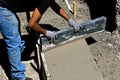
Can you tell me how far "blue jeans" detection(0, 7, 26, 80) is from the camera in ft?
14.6

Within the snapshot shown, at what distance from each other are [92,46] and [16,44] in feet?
4.35

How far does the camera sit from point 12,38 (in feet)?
14.8

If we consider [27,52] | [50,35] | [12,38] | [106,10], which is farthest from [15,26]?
[106,10]

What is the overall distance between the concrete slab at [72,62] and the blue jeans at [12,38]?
0.41m

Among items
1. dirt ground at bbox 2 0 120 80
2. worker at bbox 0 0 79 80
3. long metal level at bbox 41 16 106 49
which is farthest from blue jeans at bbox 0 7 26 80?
dirt ground at bbox 2 0 120 80

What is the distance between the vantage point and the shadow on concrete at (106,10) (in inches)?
219

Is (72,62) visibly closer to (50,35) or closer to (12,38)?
(50,35)

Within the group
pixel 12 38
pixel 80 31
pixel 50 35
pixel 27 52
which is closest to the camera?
pixel 12 38

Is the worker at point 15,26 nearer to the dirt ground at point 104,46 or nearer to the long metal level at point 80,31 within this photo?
the long metal level at point 80,31

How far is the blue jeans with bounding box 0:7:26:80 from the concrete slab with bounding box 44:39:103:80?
0.41 metres

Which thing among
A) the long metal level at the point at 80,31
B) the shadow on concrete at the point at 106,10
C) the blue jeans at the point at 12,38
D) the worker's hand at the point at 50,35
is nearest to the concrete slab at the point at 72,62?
the long metal level at the point at 80,31

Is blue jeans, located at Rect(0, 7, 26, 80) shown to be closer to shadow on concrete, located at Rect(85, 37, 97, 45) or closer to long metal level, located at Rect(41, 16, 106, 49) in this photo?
long metal level, located at Rect(41, 16, 106, 49)

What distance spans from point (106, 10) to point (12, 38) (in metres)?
1.99

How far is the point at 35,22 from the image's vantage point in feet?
14.7
